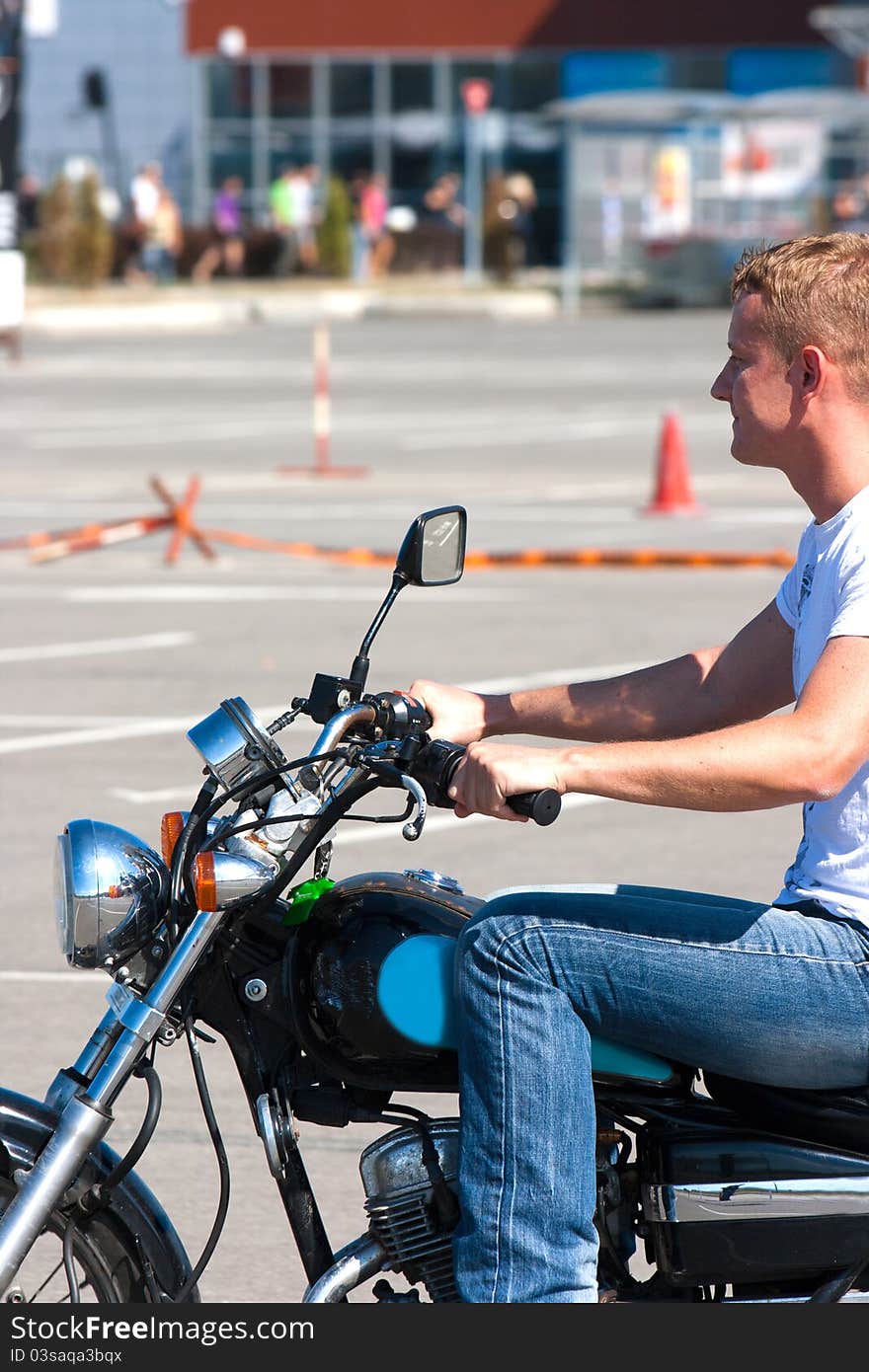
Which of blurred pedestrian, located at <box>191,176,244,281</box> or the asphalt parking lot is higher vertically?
blurred pedestrian, located at <box>191,176,244,281</box>

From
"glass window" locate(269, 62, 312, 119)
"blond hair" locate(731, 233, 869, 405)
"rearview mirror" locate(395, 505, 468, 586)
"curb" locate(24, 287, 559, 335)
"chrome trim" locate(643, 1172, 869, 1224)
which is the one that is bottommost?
"chrome trim" locate(643, 1172, 869, 1224)

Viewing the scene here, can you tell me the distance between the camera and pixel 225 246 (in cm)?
4741

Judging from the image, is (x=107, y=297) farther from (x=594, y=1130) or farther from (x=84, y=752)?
(x=594, y=1130)

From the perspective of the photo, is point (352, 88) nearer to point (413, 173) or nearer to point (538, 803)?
point (413, 173)

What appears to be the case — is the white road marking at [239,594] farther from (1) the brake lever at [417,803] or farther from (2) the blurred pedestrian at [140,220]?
(2) the blurred pedestrian at [140,220]

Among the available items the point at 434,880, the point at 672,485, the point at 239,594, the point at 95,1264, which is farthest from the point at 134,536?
the point at 95,1264

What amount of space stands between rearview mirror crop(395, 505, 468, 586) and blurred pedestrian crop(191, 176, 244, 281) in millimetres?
44506

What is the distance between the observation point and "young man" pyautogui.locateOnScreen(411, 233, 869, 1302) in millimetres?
3043

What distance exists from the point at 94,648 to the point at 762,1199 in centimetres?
810

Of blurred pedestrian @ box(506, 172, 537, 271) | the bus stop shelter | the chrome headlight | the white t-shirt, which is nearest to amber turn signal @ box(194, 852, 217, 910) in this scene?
the chrome headlight

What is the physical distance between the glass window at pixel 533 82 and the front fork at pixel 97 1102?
175ft

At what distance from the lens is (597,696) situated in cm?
369

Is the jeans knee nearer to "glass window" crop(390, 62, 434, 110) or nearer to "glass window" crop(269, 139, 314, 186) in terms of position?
"glass window" crop(390, 62, 434, 110)

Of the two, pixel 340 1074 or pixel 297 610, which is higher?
pixel 340 1074
